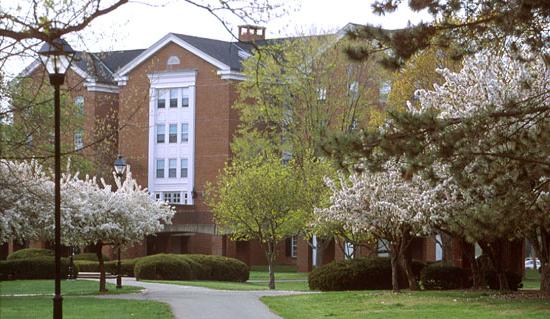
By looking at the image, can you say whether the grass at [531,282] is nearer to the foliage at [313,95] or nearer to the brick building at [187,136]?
the foliage at [313,95]

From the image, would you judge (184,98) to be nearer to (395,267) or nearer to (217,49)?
(217,49)

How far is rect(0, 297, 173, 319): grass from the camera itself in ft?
76.3

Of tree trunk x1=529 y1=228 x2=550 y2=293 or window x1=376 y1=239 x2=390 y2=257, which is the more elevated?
window x1=376 y1=239 x2=390 y2=257

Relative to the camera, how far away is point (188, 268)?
46.1m

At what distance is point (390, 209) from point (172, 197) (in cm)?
3945

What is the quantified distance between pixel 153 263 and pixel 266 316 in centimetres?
2271

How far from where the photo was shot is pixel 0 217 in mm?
29969

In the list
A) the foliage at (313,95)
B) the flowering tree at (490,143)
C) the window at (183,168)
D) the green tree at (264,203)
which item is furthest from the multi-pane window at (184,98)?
the flowering tree at (490,143)

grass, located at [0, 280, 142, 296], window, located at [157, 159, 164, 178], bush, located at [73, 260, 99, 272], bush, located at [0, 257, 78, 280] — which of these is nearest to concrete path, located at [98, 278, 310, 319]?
grass, located at [0, 280, 142, 296]

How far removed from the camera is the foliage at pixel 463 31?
17.6 metres

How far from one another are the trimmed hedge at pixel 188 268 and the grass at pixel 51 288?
527 cm

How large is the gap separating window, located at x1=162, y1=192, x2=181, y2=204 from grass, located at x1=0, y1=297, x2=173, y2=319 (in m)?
→ 38.7

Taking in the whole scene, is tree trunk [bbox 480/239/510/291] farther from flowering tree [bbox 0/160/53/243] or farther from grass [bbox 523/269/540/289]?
flowering tree [bbox 0/160/53/243]

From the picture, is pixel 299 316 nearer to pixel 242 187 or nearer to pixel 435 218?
pixel 435 218
